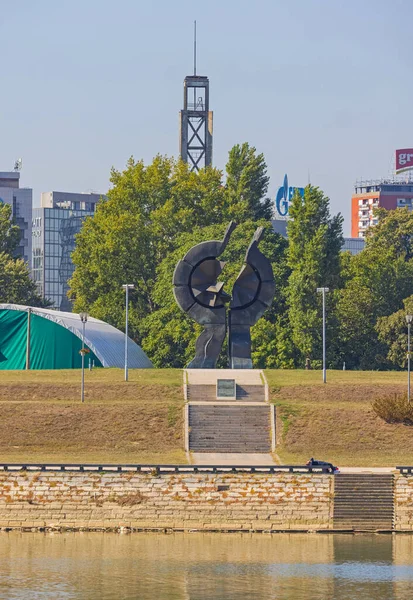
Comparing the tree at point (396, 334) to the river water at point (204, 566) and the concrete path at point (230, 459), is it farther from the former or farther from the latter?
the river water at point (204, 566)

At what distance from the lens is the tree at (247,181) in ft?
361

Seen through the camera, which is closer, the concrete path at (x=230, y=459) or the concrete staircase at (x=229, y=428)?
the concrete path at (x=230, y=459)

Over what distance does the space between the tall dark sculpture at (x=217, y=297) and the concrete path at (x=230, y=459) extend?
42.9ft

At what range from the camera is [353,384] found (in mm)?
78875

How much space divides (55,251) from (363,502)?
462ft

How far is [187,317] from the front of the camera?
100 metres

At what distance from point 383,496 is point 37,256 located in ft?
471

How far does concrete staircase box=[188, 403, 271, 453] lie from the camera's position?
69375 mm

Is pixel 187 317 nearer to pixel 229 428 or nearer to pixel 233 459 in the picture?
pixel 229 428

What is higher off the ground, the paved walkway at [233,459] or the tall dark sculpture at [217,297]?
the tall dark sculpture at [217,297]

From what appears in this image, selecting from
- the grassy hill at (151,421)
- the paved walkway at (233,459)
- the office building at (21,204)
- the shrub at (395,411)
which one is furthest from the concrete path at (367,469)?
the office building at (21,204)

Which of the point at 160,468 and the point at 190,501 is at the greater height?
the point at 160,468

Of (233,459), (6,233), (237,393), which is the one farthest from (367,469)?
(6,233)

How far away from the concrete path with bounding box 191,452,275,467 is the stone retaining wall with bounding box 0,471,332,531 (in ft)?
21.1
